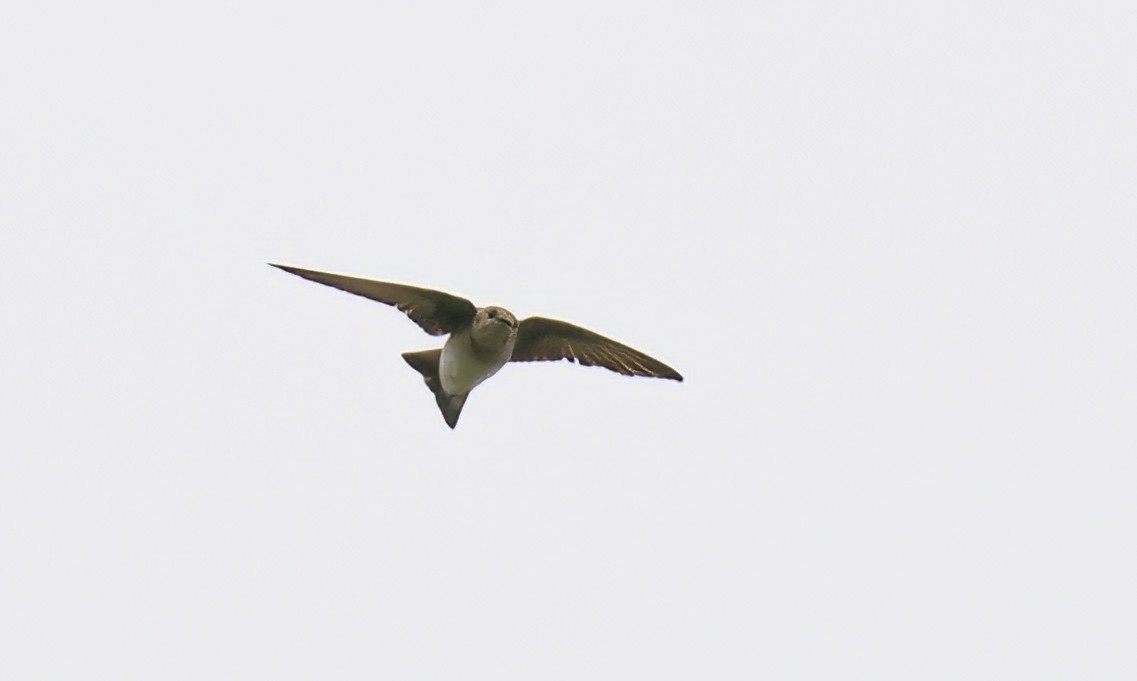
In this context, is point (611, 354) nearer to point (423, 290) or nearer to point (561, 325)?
point (561, 325)

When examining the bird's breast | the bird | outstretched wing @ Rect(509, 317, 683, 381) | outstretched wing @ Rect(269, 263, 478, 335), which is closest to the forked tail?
the bird

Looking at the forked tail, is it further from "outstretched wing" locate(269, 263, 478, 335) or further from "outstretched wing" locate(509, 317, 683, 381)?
"outstretched wing" locate(269, 263, 478, 335)

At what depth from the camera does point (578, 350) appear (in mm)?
16391

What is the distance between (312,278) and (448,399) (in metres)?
2.50

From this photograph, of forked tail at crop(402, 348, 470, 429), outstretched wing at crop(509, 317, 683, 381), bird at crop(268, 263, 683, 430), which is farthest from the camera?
forked tail at crop(402, 348, 470, 429)

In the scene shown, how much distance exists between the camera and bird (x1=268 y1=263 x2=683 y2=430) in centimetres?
1496

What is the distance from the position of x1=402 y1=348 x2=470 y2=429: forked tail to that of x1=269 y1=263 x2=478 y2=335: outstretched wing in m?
1.03

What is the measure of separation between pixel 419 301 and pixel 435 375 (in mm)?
1549

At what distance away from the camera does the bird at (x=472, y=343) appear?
14961 millimetres

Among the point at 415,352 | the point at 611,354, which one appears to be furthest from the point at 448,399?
the point at 611,354

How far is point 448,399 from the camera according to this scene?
53.5 feet

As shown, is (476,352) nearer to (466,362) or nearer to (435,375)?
(466,362)

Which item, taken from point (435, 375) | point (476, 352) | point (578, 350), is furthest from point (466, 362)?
point (578, 350)

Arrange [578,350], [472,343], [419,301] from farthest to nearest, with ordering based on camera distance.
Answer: [578,350]
[472,343]
[419,301]
